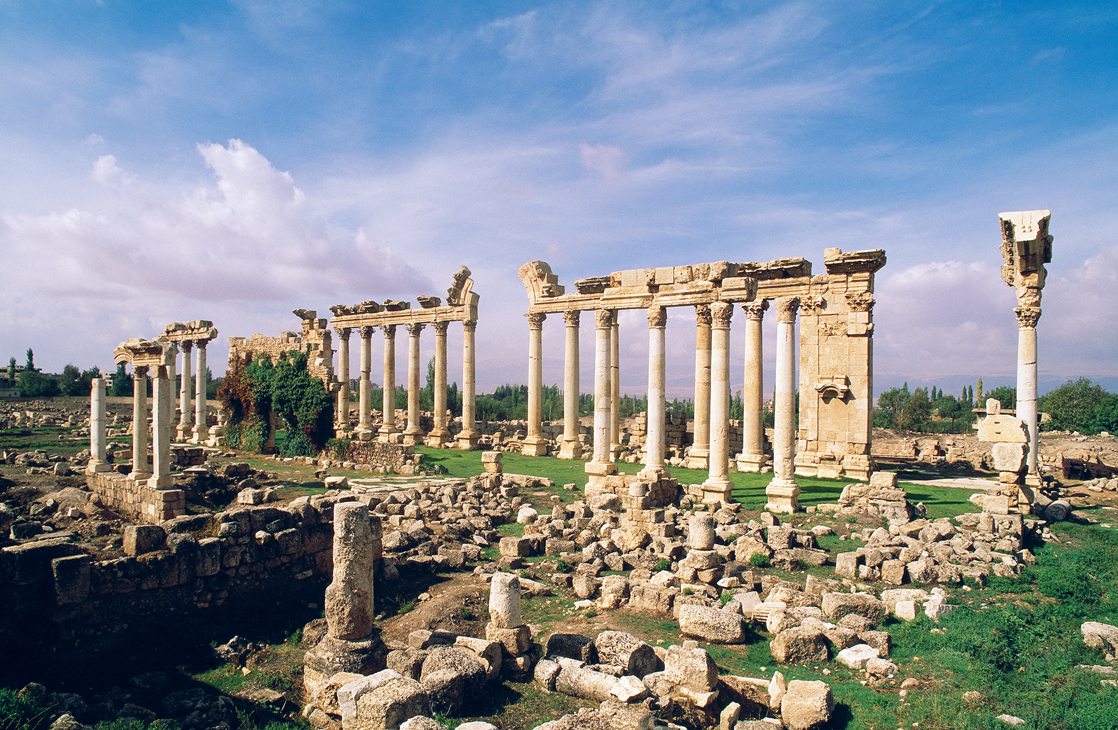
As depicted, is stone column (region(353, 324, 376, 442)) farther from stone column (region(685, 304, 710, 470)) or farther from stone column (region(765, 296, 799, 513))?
stone column (region(765, 296, 799, 513))

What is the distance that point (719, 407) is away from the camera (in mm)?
19344

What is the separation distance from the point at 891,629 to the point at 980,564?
4084mm

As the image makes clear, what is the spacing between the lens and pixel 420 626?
10031 mm

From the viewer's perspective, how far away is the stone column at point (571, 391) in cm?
3027

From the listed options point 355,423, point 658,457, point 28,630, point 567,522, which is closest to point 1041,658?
point 567,522

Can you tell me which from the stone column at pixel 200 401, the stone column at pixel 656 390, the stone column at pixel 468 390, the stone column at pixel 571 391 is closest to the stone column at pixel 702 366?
the stone column at pixel 656 390

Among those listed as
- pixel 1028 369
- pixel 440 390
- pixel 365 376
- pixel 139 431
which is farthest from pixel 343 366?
pixel 1028 369

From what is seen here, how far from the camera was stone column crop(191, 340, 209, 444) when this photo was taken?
34.8m

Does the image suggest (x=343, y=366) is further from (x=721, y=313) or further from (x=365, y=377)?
(x=721, y=313)

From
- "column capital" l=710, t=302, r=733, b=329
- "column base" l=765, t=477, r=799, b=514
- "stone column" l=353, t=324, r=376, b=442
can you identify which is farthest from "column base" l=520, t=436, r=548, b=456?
"column base" l=765, t=477, r=799, b=514

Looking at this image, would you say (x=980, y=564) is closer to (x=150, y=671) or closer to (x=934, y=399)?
(x=150, y=671)

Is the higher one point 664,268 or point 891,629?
point 664,268

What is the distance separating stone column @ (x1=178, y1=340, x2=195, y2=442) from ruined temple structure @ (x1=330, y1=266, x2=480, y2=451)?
8234mm

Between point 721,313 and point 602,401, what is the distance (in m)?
5.40
